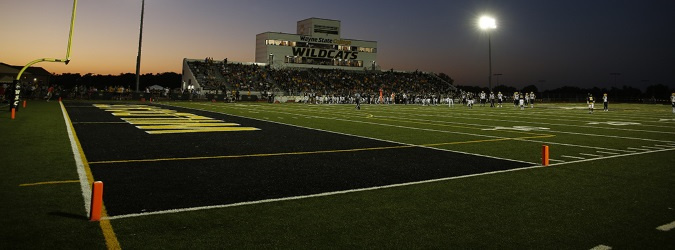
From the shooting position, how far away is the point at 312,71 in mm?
75438

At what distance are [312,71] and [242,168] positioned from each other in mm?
68292

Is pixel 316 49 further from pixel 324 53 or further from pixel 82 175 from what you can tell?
pixel 82 175

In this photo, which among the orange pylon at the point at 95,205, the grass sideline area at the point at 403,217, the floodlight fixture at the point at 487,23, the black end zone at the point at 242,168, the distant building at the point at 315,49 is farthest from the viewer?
the distant building at the point at 315,49

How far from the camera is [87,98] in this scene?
44.0 meters

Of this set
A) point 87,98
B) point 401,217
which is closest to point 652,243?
point 401,217

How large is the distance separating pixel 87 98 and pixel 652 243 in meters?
48.1

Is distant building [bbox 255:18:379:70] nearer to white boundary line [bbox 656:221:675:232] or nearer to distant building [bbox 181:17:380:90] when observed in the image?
distant building [bbox 181:17:380:90]

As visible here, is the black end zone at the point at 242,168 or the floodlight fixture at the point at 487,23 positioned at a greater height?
the floodlight fixture at the point at 487,23

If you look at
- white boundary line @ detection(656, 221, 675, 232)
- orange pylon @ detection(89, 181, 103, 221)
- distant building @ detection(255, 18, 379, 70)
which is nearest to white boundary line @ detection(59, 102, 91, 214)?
orange pylon @ detection(89, 181, 103, 221)

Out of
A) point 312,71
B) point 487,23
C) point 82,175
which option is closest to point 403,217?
point 82,175

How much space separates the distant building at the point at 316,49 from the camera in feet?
253

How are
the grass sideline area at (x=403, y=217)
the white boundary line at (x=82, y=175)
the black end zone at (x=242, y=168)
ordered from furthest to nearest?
1. the black end zone at (x=242, y=168)
2. the white boundary line at (x=82, y=175)
3. the grass sideline area at (x=403, y=217)

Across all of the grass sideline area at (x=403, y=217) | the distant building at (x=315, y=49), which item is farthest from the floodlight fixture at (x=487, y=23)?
the grass sideline area at (x=403, y=217)

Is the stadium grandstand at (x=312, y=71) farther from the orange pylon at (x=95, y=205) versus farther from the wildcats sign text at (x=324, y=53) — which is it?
the orange pylon at (x=95, y=205)
